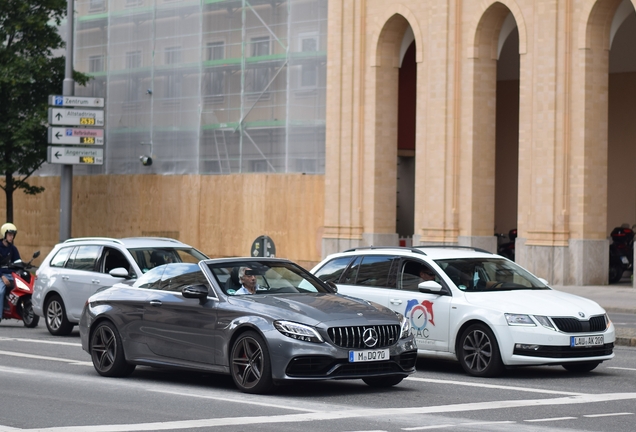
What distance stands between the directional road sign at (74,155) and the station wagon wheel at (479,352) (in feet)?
70.9

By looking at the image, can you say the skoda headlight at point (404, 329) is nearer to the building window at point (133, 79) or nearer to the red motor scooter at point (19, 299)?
the red motor scooter at point (19, 299)

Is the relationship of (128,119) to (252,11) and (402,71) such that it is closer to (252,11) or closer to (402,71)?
(252,11)

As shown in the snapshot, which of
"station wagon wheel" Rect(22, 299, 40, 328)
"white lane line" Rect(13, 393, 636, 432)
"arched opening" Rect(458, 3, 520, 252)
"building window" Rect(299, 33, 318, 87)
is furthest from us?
"building window" Rect(299, 33, 318, 87)

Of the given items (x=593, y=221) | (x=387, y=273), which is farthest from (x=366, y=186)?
(x=387, y=273)

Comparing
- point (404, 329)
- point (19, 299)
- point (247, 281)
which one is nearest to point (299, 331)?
point (404, 329)

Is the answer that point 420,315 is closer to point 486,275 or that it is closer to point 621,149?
point 486,275

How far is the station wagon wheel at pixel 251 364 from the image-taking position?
11125 mm

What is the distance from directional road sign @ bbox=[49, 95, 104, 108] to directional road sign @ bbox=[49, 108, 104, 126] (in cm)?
16

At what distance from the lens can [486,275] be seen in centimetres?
1423

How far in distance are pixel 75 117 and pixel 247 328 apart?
22892 millimetres

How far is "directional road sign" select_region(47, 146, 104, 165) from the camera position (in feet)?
109

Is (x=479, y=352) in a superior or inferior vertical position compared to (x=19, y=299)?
inferior

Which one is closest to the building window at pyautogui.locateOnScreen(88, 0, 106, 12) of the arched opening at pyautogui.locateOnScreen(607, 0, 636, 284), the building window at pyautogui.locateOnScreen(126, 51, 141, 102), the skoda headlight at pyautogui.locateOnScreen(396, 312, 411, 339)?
the building window at pyautogui.locateOnScreen(126, 51, 141, 102)

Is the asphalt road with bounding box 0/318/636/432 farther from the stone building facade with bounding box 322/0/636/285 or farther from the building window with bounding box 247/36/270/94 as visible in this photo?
the building window with bounding box 247/36/270/94
